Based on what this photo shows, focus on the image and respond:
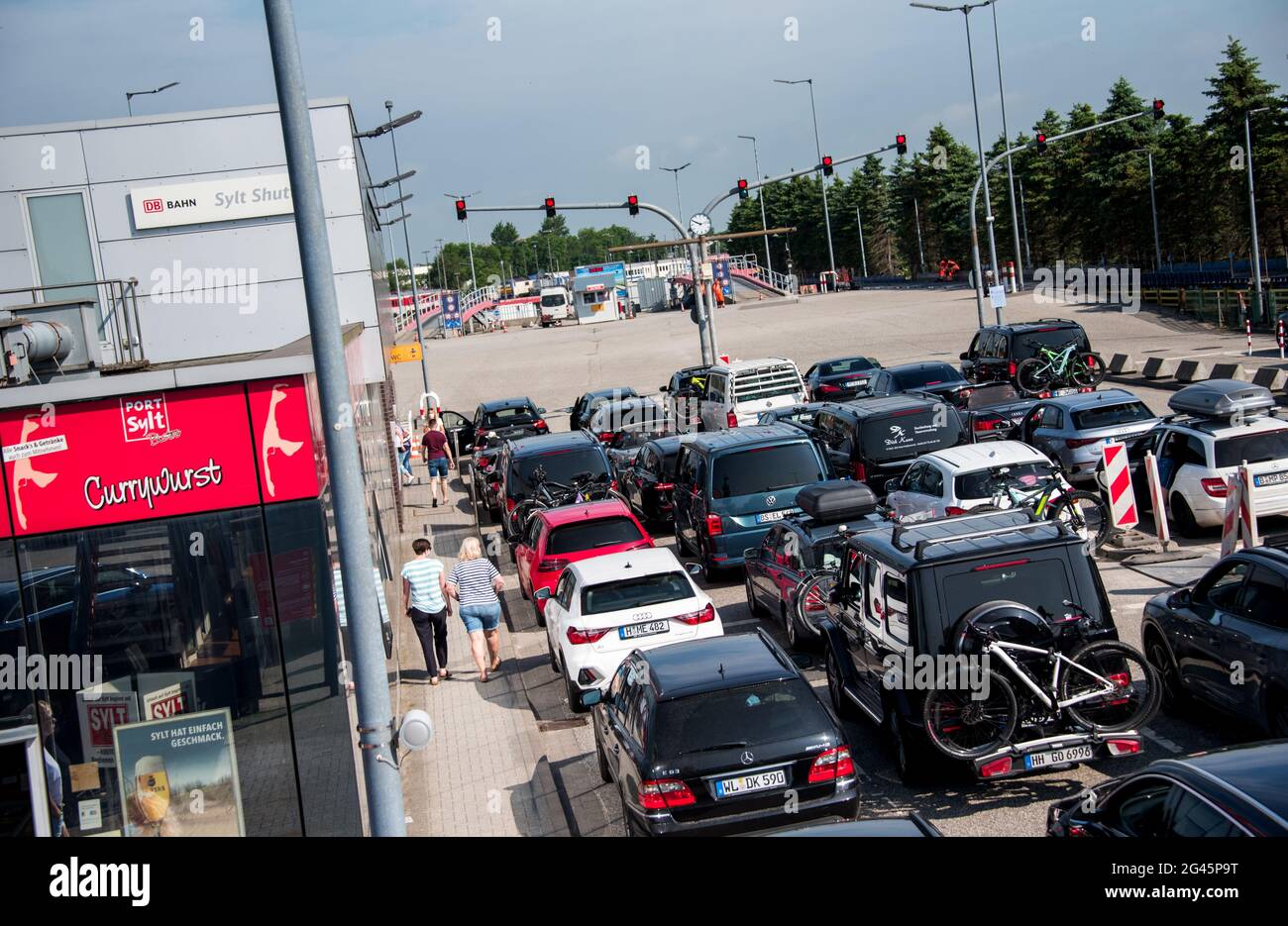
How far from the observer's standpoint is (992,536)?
Answer: 962 cm

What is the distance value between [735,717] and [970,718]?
73.4 inches

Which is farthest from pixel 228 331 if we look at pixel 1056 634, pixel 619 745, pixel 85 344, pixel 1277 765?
pixel 1277 765

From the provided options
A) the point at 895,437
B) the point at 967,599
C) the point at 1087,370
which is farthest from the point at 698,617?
the point at 1087,370

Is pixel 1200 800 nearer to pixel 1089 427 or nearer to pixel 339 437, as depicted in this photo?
pixel 339 437

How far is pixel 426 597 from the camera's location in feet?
47.9

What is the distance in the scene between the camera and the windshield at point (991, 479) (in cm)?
1520

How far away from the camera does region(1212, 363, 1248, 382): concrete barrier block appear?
2950cm

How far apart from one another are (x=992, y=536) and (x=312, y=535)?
5168mm

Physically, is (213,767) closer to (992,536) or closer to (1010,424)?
(992,536)

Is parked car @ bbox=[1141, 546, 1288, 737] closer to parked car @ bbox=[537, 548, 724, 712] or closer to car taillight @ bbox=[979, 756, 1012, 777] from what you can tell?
car taillight @ bbox=[979, 756, 1012, 777]

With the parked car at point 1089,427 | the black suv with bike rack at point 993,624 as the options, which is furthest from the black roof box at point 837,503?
the parked car at point 1089,427

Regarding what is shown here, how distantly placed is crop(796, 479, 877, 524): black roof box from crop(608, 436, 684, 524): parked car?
667 cm

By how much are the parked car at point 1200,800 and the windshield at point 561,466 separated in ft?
49.5

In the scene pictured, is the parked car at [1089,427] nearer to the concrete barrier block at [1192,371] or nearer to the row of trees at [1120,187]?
the concrete barrier block at [1192,371]
